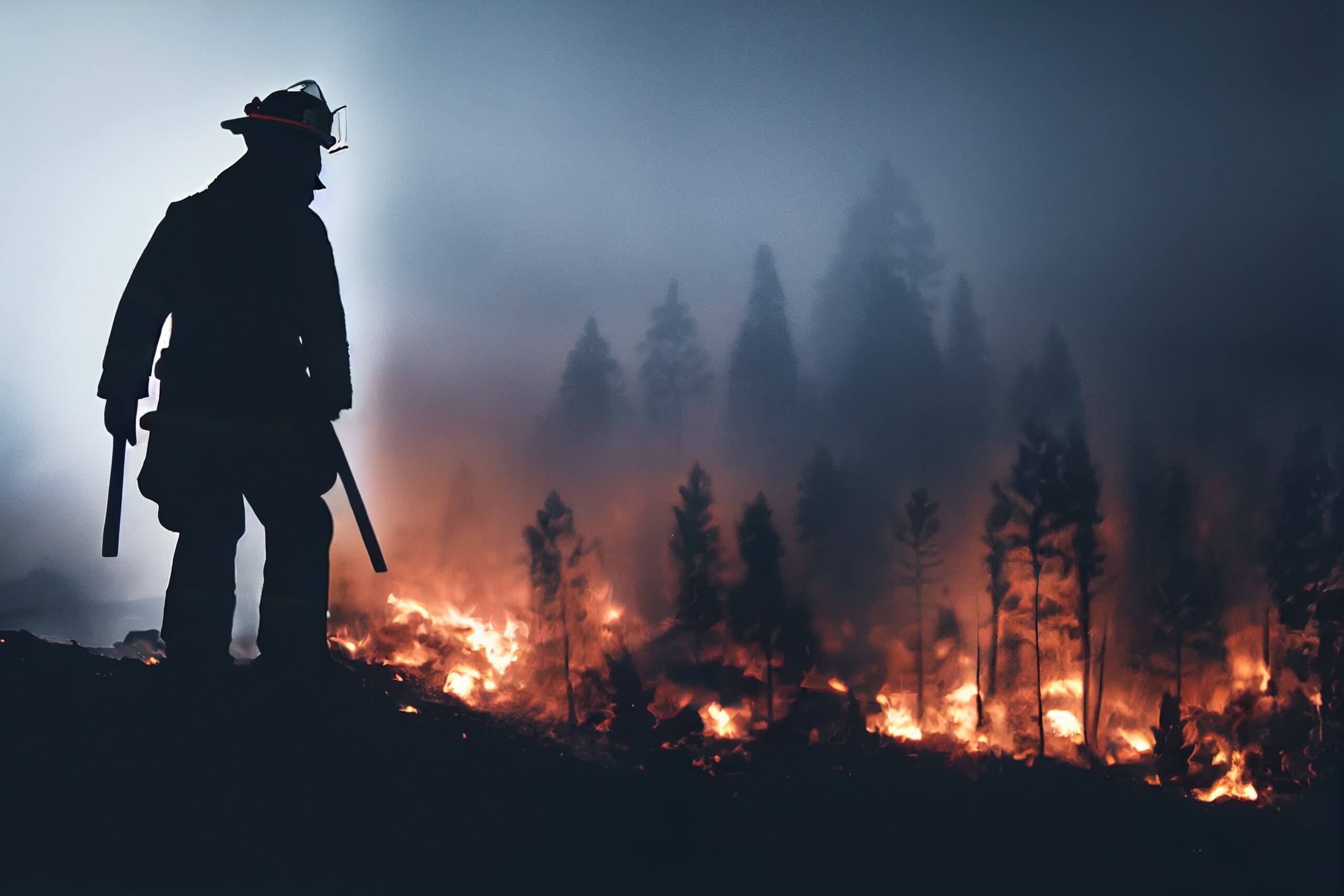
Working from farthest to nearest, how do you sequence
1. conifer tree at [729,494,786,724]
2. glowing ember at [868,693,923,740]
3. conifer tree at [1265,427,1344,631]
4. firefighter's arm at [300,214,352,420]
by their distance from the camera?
conifer tree at [729,494,786,724]
glowing ember at [868,693,923,740]
conifer tree at [1265,427,1344,631]
firefighter's arm at [300,214,352,420]

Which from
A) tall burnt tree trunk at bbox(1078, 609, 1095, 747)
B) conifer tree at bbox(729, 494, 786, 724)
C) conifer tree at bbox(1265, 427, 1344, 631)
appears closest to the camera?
conifer tree at bbox(1265, 427, 1344, 631)

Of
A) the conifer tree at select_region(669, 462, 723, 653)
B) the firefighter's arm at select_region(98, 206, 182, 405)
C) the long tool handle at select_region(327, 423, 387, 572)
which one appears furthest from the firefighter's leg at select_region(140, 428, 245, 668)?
the conifer tree at select_region(669, 462, 723, 653)

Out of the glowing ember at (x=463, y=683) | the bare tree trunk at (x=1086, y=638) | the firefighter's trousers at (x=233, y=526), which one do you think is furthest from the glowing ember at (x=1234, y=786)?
the firefighter's trousers at (x=233, y=526)

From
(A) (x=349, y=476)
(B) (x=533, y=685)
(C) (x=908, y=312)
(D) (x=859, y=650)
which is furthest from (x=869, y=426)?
(A) (x=349, y=476)

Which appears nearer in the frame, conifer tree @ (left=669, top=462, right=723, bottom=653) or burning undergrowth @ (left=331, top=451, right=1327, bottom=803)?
burning undergrowth @ (left=331, top=451, right=1327, bottom=803)

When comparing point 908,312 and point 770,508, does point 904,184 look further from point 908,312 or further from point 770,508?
point 770,508

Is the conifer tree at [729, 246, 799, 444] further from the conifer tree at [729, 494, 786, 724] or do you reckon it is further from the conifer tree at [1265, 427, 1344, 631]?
the conifer tree at [1265, 427, 1344, 631]

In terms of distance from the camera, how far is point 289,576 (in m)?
3.73

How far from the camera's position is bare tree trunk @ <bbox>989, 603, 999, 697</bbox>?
5.20 m

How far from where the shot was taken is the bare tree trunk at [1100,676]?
509 centimetres

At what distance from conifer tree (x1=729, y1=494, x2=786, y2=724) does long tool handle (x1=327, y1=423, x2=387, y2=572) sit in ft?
7.80

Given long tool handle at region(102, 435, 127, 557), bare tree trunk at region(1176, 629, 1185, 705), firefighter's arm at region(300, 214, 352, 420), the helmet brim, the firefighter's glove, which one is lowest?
bare tree trunk at region(1176, 629, 1185, 705)

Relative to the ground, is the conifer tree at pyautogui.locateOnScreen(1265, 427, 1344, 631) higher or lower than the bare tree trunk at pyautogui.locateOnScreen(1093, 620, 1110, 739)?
higher

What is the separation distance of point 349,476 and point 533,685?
2.02m
